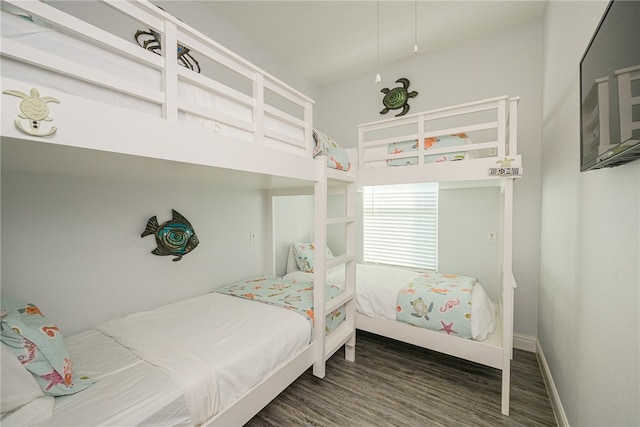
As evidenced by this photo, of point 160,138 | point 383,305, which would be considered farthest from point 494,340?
point 160,138

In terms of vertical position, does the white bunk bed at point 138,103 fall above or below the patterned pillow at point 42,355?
above

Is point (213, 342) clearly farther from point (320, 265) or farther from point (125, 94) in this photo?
point (125, 94)

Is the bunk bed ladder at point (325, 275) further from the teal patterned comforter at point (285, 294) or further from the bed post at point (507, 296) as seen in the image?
the bed post at point (507, 296)

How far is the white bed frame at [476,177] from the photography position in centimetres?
172

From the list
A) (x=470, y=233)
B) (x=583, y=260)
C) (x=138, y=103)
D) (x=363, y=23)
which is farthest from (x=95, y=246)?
(x=470, y=233)

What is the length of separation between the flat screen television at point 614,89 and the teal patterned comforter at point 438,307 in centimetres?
127

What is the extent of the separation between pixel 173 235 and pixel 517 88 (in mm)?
3502

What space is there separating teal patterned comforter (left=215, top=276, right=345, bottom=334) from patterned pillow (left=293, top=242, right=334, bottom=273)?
59 cm

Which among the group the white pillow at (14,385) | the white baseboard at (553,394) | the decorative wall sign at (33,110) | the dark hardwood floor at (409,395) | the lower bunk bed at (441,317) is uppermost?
the decorative wall sign at (33,110)

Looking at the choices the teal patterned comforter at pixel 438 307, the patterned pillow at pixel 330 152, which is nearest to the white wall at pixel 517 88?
the teal patterned comforter at pixel 438 307

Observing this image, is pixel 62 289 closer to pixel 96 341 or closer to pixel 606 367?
pixel 96 341

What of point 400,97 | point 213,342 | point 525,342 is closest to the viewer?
point 213,342

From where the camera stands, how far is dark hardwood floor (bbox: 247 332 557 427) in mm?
1626

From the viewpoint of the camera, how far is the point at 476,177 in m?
1.80
